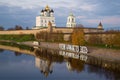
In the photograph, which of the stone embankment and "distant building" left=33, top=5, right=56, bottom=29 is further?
"distant building" left=33, top=5, right=56, bottom=29

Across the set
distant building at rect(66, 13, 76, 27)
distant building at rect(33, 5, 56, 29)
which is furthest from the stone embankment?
distant building at rect(33, 5, 56, 29)

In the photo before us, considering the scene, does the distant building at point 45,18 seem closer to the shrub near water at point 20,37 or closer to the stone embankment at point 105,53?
the shrub near water at point 20,37

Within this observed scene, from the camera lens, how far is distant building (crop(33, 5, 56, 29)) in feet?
194

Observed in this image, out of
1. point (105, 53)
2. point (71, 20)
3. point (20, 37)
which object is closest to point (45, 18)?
point (71, 20)

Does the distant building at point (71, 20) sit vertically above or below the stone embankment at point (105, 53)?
above

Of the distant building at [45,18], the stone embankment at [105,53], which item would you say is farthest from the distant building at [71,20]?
the stone embankment at [105,53]

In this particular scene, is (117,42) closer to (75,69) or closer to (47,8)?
(75,69)

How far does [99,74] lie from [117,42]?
9.47m

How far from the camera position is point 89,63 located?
1958 cm

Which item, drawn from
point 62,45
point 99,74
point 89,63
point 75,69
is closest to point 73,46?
point 62,45

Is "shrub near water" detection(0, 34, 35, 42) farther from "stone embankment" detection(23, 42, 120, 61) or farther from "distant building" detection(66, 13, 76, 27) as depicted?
"stone embankment" detection(23, 42, 120, 61)

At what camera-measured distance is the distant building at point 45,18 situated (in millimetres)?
59062

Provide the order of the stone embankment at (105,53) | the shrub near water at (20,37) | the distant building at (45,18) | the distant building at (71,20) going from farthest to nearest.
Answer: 1. the distant building at (45,18)
2. the distant building at (71,20)
3. the shrub near water at (20,37)
4. the stone embankment at (105,53)

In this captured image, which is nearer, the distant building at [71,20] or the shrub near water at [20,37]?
the shrub near water at [20,37]
